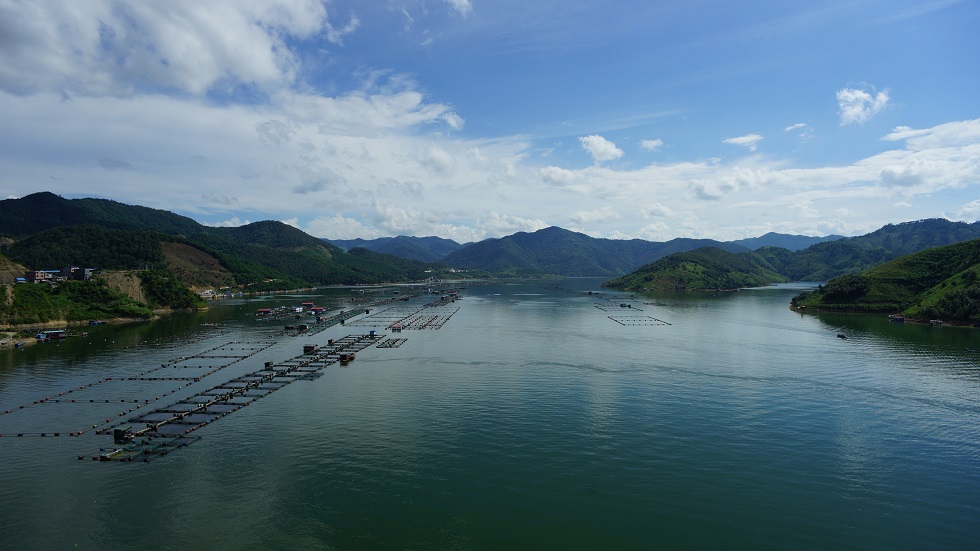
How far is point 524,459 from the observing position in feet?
126

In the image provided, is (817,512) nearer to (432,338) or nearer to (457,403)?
(457,403)

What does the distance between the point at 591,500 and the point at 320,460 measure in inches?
786

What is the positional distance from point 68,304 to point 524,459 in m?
125

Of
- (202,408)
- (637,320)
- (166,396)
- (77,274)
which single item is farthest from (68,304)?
(637,320)

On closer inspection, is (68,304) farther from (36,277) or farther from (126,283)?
(126,283)

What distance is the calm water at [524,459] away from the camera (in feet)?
95.0

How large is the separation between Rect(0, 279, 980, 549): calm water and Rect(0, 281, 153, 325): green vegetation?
3953 centimetres

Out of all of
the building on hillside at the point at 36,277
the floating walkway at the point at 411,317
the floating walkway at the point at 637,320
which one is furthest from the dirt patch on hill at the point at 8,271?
the floating walkway at the point at 637,320

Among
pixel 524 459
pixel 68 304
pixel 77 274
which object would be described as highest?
pixel 77 274

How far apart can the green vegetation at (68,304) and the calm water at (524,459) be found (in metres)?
39.5

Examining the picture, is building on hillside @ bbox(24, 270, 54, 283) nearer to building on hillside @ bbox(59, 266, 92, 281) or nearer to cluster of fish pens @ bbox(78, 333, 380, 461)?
building on hillside @ bbox(59, 266, 92, 281)

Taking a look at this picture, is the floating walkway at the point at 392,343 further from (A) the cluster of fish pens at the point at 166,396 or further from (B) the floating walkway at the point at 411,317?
(B) the floating walkway at the point at 411,317

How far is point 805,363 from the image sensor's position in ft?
242

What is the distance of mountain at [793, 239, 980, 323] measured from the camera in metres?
121
